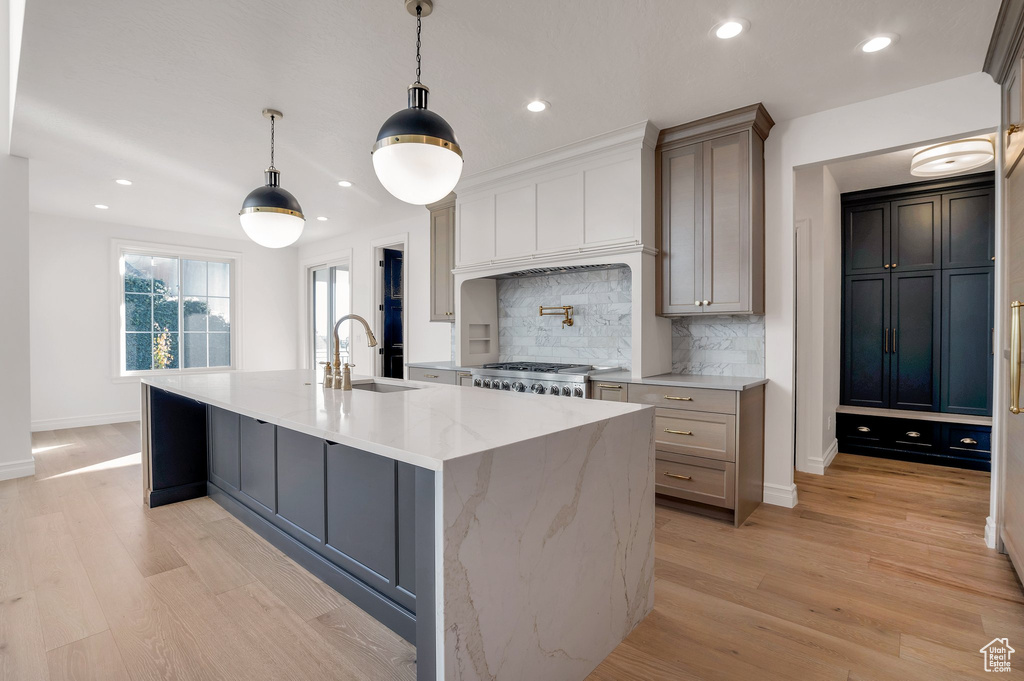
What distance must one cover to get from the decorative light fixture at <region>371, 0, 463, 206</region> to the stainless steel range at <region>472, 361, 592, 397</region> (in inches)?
71.7

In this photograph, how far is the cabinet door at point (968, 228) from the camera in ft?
13.4

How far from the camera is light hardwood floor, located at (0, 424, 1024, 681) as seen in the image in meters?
1.67

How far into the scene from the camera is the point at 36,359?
552 centimetres

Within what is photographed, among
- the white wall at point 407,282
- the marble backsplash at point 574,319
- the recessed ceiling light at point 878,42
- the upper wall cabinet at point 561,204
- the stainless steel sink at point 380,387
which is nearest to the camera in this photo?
the recessed ceiling light at point 878,42

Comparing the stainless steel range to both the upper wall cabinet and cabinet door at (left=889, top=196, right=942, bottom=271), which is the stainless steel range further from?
cabinet door at (left=889, top=196, right=942, bottom=271)

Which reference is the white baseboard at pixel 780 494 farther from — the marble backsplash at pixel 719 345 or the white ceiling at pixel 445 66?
the white ceiling at pixel 445 66

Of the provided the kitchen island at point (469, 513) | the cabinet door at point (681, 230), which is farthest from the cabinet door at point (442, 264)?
the kitchen island at point (469, 513)

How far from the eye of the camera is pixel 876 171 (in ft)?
13.4

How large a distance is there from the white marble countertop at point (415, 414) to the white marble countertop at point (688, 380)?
121cm

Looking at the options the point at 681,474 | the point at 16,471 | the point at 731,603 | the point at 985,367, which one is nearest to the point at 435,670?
the point at 731,603

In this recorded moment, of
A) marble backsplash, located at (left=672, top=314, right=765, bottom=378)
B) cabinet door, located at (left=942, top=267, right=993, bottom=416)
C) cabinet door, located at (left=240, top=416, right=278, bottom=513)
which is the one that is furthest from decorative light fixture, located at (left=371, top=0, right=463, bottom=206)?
cabinet door, located at (left=942, top=267, right=993, bottom=416)

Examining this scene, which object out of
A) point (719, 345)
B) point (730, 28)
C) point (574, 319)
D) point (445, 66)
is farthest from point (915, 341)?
point (445, 66)

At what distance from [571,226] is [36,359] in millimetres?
6228

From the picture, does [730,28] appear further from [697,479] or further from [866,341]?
[866,341]
